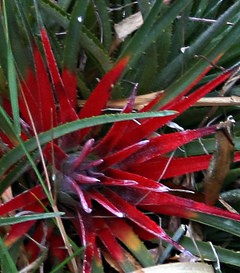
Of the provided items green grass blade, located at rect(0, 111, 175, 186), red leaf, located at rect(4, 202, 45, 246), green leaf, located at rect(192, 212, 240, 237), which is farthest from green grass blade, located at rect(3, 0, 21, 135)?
green leaf, located at rect(192, 212, 240, 237)

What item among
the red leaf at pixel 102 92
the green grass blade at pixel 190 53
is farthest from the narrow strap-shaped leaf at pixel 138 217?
the green grass blade at pixel 190 53

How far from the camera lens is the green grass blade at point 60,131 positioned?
2.48 ft

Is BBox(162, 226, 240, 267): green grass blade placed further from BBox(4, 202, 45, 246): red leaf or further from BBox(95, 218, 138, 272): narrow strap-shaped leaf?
BBox(4, 202, 45, 246): red leaf

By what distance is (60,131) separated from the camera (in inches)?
30.9

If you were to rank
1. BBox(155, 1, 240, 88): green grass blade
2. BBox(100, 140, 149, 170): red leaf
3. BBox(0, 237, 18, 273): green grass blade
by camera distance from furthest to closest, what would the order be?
BBox(155, 1, 240, 88): green grass blade
BBox(100, 140, 149, 170): red leaf
BBox(0, 237, 18, 273): green grass blade

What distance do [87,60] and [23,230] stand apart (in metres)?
0.33

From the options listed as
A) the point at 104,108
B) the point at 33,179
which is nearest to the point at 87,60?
the point at 104,108

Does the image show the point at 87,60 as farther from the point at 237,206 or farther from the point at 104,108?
the point at 237,206

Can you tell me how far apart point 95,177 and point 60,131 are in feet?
0.34

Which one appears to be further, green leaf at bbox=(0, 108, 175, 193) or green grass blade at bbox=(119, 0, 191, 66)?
green grass blade at bbox=(119, 0, 191, 66)

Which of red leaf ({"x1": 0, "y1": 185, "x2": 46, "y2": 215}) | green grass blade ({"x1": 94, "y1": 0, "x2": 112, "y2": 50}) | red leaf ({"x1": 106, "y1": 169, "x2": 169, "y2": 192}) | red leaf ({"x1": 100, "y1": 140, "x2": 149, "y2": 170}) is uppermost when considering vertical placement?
green grass blade ({"x1": 94, "y1": 0, "x2": 112, "y2": 50})

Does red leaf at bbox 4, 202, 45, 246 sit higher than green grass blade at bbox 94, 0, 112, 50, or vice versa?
green grass blade at bbox 94, 0, 112, 50

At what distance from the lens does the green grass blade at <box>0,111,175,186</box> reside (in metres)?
0.75

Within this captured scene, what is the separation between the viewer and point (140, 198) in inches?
34.3
